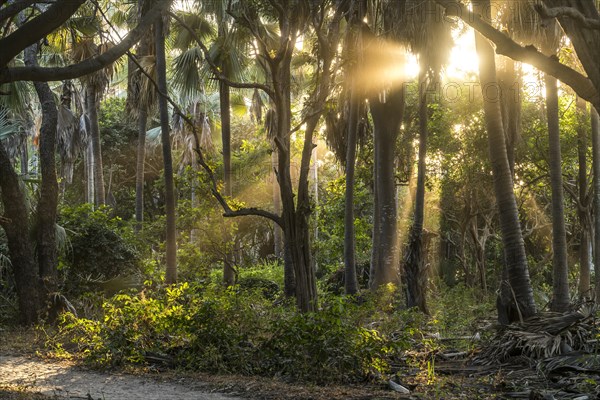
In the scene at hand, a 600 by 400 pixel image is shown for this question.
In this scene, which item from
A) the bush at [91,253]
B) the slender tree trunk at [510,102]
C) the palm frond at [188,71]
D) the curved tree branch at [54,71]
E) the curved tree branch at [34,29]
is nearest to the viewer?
the curved tree branch at [34,29]

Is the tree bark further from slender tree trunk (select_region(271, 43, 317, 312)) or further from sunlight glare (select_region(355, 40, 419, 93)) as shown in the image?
sunlight glare (select_region(355, 40, 419, 93))

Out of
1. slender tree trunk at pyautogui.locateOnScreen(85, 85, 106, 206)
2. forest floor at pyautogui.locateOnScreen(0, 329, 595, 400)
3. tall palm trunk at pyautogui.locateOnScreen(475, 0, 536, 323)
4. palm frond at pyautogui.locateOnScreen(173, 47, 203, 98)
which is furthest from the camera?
slender tree trunk at pyautogui.locateOnScreen(85, 85, 106, 206)

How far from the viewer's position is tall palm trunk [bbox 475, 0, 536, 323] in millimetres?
11008

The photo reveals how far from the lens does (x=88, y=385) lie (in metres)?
8.51

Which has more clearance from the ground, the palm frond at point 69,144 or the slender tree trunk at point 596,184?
the palm frond at point 69,144

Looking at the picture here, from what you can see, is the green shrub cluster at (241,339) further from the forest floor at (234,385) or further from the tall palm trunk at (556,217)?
the tall palm trunk at (556,217)

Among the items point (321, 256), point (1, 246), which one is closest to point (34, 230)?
point (1, 246)

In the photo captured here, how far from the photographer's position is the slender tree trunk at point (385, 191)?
17766 mm

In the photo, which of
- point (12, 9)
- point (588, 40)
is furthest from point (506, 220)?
point (12, 9)

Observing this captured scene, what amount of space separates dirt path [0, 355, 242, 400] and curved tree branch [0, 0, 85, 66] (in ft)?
11.7

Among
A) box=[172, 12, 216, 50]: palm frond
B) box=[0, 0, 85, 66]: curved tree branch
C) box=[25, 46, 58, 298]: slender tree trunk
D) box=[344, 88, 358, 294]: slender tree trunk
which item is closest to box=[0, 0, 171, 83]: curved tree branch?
box=[0, 0, 85, 66]: curved tree branch

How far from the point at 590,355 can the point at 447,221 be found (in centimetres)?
2228

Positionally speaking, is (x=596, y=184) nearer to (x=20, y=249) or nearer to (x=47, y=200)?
(x=47, y=200)

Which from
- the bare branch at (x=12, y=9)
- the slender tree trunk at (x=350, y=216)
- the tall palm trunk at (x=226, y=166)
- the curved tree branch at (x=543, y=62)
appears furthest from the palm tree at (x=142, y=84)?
the curved tree branch at (x=543, y=62)
